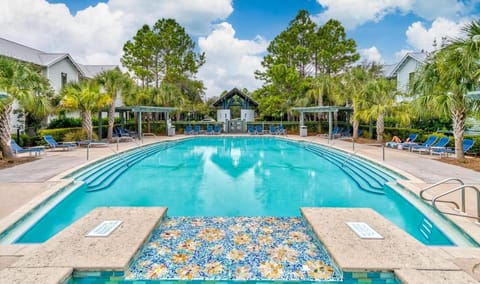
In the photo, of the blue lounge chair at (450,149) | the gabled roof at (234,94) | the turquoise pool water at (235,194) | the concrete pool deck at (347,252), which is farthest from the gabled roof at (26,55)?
the blue lounge chair at (450,149)

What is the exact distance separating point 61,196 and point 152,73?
25535 mm

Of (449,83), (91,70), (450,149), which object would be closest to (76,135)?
(91,70)

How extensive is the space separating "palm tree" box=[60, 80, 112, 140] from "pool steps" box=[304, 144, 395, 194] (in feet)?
40.9

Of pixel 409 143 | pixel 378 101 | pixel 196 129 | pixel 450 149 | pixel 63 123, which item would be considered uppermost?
pixel 378 101

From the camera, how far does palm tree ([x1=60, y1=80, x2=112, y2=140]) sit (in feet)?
50.0

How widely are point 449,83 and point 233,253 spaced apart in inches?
399

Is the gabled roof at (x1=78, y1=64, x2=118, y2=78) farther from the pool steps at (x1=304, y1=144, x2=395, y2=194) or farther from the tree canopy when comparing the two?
the pool steps at (x1=304, y1=144, x2=395, y2=194)

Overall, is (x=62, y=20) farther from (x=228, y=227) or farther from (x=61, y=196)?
(x=228, y=227)

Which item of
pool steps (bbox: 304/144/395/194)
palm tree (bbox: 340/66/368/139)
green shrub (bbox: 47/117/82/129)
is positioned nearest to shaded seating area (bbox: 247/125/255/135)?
palm tree (bbox: 340/66/368/139)

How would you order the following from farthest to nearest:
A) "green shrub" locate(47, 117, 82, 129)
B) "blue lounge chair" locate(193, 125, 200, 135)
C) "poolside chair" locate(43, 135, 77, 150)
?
"blue lounge chair" locate(193, 125, 200, 135)
"green shrub" locate(47, 117, 82, 129)
"poolside chair" locate(43, 135, 77, 150)

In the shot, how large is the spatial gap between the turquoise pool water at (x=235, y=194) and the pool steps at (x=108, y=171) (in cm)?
16

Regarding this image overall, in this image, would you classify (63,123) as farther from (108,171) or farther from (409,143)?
(409,143)

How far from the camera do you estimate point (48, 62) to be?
20.0 metres

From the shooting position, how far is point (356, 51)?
1101 inches
